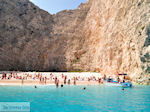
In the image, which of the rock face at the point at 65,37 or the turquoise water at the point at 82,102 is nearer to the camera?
the turquoise water at the point at 82,102

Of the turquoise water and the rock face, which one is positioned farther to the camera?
the rock face

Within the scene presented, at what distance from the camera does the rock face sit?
39656 mm

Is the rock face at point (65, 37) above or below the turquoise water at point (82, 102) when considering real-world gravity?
above

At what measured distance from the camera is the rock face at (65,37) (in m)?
39.7

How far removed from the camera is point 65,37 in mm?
55688

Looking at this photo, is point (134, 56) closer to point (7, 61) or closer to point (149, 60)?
point (149, 60)

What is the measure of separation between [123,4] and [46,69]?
27854 mm

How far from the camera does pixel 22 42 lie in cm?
5344

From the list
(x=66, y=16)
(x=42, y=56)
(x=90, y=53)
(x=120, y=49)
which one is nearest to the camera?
(x=120, y=49)

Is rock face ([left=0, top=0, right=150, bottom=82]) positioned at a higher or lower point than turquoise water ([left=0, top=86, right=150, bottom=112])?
higher

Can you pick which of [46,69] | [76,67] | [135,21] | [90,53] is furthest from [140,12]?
[46,69]

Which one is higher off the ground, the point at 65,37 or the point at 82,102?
the point at 65,37

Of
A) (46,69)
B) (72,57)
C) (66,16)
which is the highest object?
(66,16)

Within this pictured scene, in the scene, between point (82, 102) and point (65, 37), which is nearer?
point (82, 102)
